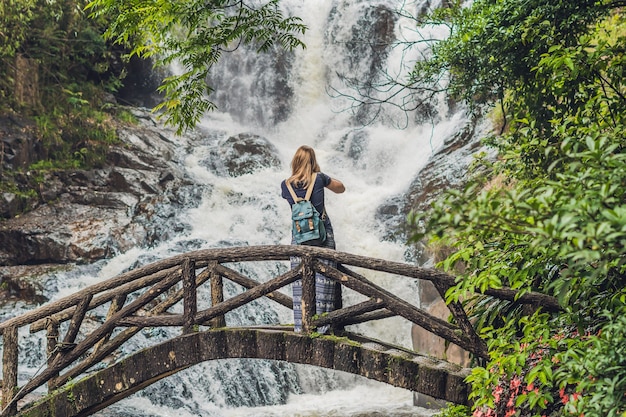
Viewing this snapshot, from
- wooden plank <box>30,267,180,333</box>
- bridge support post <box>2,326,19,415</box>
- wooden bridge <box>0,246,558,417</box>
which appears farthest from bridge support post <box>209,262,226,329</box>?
bridge support post <box>2,326,19,415</box>

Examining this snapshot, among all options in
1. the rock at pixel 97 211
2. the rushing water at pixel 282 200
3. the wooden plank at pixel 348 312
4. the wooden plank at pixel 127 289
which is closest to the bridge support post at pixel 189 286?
the wooden plank at pixel 127 289

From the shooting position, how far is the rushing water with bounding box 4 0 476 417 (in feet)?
34.4

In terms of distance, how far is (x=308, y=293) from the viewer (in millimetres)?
6523

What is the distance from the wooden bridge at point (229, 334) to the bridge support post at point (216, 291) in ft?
0.03

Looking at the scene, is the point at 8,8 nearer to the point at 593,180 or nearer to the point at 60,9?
the point at 60,9

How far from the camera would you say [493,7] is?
23.8ft

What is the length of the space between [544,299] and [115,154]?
1324 cm

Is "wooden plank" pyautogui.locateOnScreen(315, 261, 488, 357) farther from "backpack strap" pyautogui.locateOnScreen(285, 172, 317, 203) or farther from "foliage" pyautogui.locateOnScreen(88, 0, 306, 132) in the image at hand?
"foliage" pyautogui.locateOnScreen(88, 0, 306, 132)

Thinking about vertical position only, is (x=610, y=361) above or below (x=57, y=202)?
below

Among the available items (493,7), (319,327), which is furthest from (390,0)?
(319,327)

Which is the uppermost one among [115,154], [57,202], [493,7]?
[115,154]

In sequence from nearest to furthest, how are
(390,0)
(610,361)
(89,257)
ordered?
1. (610,361)
2. (89,257)
3. (390,0)

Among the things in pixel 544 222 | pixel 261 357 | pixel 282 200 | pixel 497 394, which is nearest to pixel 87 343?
pixel 261 357

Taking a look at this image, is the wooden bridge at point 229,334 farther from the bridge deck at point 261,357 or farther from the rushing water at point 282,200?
the rushing water at point 282,200
